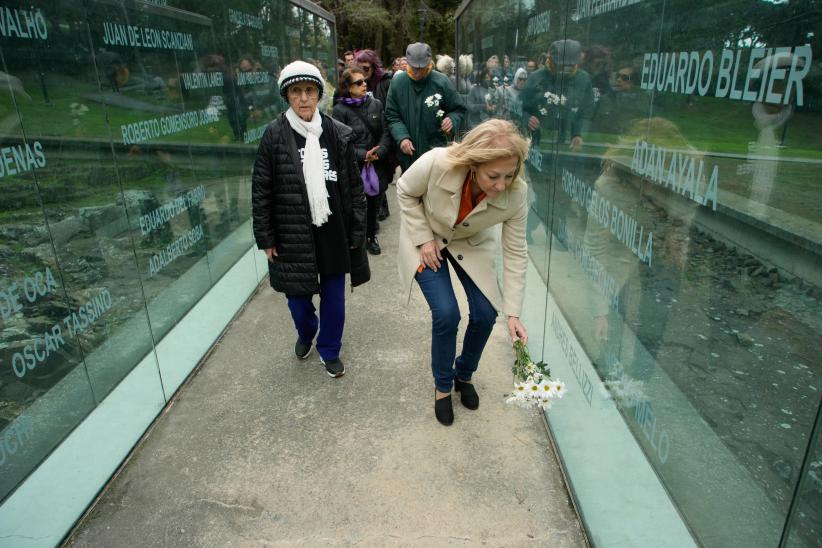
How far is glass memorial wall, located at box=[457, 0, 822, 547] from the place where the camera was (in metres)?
1.32

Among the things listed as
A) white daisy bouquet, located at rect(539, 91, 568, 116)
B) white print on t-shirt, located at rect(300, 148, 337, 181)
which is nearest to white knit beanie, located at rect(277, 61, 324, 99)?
white print on t-shirt, located at rect(300, 148, 337, 181)

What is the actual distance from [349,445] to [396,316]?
1.78 m

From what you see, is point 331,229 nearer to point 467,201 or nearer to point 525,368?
point 467,201

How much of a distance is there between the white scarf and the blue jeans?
0.78 m

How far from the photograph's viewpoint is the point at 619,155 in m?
2.45

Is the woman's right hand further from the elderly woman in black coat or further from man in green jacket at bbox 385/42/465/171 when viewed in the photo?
man in green jacket at bbox 385/42/465/171

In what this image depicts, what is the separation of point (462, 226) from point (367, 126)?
3.16 metres

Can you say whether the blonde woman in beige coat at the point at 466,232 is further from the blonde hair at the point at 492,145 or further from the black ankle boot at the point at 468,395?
the black ankle boot at the point at 468,395

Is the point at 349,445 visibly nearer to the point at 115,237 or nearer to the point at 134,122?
the point at 115,237

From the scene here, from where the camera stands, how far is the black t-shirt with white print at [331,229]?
3662 mm

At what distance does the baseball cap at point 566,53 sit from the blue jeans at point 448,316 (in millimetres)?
1202

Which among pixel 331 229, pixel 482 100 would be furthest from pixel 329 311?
pixel 482 100

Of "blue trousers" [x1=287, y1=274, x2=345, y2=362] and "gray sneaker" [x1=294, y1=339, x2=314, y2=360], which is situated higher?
"blue trousers" [x1=287, y1=274, x2=345, y2=362]

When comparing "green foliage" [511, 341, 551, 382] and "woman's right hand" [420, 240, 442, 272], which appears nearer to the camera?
"green foliage" [511, 341, 551, 382]
